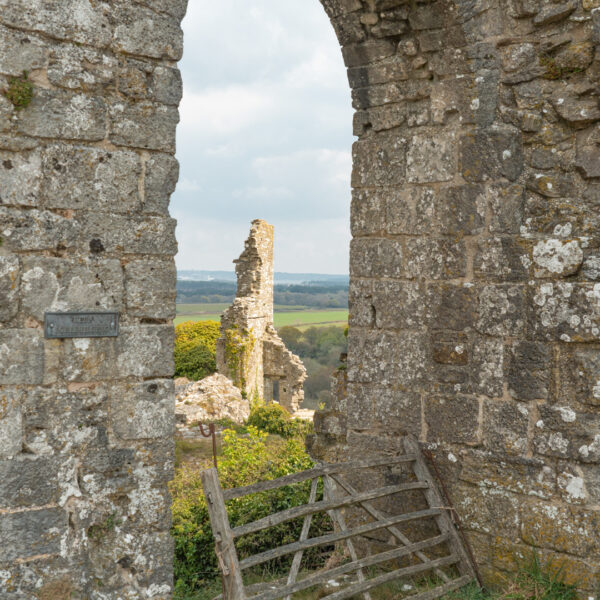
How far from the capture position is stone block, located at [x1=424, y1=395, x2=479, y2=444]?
431 cm

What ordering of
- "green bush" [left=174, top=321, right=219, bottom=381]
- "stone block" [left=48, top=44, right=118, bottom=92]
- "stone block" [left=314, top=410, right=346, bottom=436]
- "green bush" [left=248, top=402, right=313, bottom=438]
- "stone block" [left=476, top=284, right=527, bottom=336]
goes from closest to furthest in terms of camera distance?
"stone block" [left=48, top=44, right=118, bottom=92] → "stone block" [left=476, top=284, right=527, bottom=336] → "stone block" [left=314, top=410, right=346, bottom=436] → "green bush" [left=248, top=402, right=313, bottom=438] → "green bush" [left=174, top=321, right=219, bottom=381]

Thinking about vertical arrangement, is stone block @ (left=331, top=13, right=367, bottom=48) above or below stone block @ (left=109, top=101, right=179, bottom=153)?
above

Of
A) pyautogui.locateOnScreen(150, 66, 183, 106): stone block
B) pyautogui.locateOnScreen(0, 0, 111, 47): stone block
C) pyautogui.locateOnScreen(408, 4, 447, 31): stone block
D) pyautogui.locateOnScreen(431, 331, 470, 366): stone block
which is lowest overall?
pyautogui.locateOnScreen(431, 331, 470, 366): stone block

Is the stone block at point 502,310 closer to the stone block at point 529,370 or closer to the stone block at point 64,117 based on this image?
the stone block at point 529,370

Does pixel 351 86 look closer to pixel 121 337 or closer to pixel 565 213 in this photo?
pixel 565 213

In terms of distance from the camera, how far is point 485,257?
428 cm

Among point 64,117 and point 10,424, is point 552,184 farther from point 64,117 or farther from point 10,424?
point 10,424

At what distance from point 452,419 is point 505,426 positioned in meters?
0.35

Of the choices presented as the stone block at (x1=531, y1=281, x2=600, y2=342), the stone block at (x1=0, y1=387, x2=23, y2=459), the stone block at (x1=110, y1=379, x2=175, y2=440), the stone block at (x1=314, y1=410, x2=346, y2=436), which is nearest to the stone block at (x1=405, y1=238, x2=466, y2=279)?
the stone block at (x1=531, y1=281, x2=600, y2=342)

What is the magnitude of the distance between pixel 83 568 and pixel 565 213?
322 centimetres

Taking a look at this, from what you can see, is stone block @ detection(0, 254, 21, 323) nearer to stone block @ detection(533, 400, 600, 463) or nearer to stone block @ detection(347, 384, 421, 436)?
stone block @ detection(347, 384, 421, 436)

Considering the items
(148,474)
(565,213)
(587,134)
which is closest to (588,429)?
(565,213)

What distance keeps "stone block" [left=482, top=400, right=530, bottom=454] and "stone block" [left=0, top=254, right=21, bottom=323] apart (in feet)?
9.29

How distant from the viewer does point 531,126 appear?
4.12 meters
